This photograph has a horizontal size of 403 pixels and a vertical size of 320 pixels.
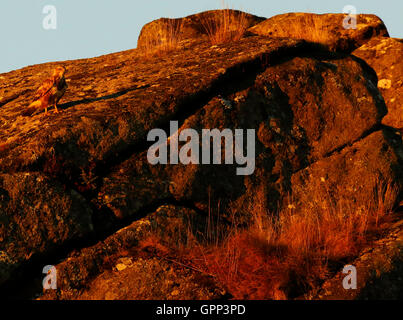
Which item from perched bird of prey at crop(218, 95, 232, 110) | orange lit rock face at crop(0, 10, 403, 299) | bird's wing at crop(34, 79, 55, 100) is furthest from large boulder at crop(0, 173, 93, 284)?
perched bird of prey at crop(218, 95, 232, 110)

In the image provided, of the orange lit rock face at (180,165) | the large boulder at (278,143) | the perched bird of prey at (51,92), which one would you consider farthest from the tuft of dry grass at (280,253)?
the perched bird of prey at (51,92)

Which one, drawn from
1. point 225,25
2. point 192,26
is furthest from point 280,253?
point 192,26

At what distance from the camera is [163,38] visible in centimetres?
989

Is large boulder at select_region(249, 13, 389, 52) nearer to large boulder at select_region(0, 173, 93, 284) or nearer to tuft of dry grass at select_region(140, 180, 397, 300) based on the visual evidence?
tuft of dry grass at select_region(140, 180, 397, 300)

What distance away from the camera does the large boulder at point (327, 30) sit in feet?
29.7

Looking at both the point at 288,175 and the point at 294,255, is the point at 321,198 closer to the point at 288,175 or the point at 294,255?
the point at 288,175

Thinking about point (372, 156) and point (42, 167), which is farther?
point (372, 156)

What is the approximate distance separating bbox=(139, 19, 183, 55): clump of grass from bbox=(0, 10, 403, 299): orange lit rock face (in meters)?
0.67

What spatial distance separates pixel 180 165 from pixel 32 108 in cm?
249

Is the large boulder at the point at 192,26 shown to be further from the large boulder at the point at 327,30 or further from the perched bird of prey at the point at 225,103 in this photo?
the perched bird of prey at the point at 225,103

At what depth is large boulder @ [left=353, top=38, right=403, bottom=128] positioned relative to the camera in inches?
319
